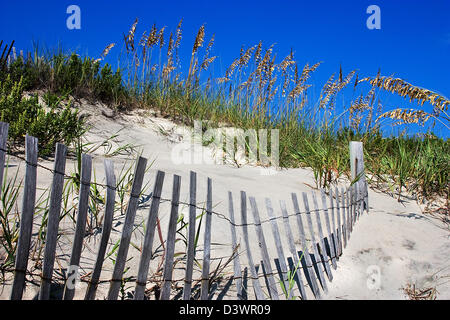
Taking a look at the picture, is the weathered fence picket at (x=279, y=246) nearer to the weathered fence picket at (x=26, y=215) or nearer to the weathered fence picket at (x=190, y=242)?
the weathered fence picket at (x=190, y=242)

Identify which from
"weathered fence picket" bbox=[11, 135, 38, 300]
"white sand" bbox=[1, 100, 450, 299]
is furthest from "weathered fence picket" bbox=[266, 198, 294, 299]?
"weathered fence picket" bbox=[11, 135, 38, 300]

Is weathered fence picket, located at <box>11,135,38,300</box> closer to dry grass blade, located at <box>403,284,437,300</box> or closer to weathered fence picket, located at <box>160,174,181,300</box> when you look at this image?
weathered fence picket, located at <box>160,174,181,300</box>

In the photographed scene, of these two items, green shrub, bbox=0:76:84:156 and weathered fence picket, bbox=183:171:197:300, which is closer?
weathered fence picket, bbox=183:171:197:300

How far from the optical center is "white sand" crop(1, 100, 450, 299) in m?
2.54

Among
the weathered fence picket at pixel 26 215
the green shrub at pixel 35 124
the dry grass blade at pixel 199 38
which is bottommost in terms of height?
the weathered fence picket at pixel 26 215

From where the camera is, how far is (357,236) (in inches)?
128

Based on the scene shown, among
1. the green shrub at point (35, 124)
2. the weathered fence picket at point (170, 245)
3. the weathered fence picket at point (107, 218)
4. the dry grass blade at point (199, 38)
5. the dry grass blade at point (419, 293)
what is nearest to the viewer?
the weathered fence picket at point (107, 218)

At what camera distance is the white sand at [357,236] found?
8.33 feet

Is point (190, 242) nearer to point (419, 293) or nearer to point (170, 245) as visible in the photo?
point (170, 245)

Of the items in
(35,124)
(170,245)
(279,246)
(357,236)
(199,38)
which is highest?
(199,38)

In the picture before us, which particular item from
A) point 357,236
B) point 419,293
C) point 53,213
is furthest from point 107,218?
point 357,236

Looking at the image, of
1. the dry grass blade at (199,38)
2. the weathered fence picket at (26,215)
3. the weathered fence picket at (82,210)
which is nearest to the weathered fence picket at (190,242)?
the weathered fence picket at (82,210)

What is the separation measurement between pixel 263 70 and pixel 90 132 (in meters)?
2.88
